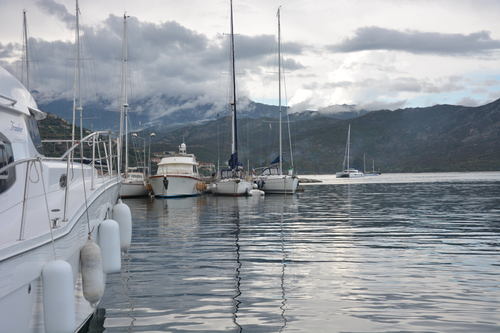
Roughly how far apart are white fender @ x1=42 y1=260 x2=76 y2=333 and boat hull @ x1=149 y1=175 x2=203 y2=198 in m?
34.0

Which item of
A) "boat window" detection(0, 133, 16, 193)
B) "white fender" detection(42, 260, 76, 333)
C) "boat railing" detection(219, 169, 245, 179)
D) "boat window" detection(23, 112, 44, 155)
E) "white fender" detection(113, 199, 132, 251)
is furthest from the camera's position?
"boat railing" detection(219, 169, 245, 179)

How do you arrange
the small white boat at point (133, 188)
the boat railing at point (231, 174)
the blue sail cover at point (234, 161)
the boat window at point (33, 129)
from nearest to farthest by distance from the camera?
the boat window at point (33, 129), the small white boat at point (133, 188), the blue sail cover at point (234, 161), the boat railing at point (231, 174)

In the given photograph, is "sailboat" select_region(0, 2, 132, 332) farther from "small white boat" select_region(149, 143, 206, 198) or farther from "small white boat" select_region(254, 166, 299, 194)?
"small white boat" select_region(254, 166, 299, 194)

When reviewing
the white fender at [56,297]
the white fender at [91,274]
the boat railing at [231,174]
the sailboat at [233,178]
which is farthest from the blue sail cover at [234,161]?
the white fender at [56,297]

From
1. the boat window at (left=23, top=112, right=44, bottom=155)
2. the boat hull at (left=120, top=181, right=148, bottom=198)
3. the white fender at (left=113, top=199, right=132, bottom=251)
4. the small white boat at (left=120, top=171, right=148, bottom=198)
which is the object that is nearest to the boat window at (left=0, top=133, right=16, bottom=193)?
the boat window at (left=23, top=112, right=44, bottom=155)

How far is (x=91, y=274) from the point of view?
18.4 feet

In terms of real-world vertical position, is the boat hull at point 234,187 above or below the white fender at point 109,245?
below

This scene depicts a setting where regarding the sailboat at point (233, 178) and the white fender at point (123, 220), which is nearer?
the white fender at point (123, 220)

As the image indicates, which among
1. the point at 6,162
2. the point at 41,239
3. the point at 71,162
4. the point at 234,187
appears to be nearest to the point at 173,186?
the point at 234,187

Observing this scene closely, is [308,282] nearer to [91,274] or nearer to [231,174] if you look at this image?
[91,274]

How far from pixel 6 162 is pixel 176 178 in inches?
1299

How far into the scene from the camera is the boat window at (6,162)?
5.88 metres

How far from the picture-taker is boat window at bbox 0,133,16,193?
5.88 m

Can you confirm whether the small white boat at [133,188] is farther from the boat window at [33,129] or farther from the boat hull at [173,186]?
the boat window at [33,129]
